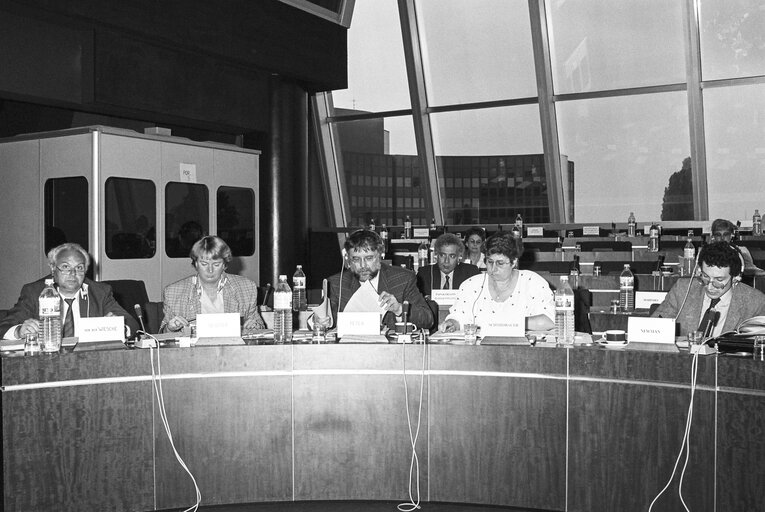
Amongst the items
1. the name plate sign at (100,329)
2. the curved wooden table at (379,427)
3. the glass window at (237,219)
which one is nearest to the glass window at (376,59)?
the glass window at (237,219)

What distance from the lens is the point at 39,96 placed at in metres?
6.08

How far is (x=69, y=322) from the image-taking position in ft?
13.4

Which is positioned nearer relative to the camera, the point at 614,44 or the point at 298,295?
the point at 298,295

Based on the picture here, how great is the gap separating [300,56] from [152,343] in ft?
17.7

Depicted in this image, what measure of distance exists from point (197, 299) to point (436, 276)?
2.30 metres

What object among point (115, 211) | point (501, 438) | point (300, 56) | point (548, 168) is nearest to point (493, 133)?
point (548, 168)

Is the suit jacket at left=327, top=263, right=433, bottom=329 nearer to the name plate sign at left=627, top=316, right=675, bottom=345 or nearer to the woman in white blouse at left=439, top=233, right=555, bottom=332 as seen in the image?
the woman in white blouse at left=439, top=233, right=555, bottom=332

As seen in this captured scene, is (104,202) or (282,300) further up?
(104,202)

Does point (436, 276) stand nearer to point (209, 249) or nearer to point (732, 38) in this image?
point (209, 249)

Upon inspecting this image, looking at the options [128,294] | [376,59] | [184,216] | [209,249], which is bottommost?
[128,294]

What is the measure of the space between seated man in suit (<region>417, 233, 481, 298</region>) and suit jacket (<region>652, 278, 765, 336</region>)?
2.13m

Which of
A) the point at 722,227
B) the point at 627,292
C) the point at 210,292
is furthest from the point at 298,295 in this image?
the point at 722,227

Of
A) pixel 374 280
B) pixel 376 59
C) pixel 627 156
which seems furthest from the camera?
pixel 376 59

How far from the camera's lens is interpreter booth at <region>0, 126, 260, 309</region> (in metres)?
6.50
